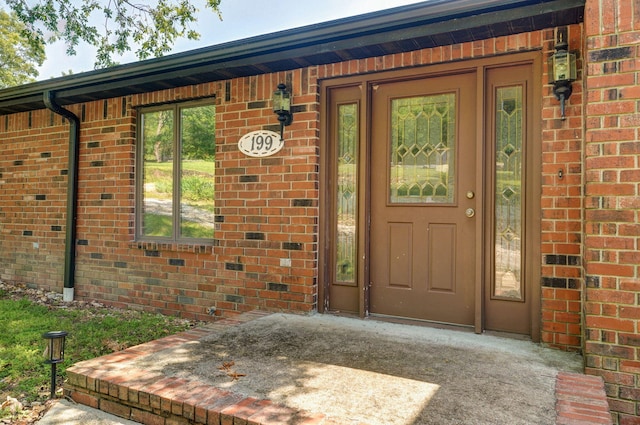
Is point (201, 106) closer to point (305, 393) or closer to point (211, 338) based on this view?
point (211, 338)

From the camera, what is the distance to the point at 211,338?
128 inches

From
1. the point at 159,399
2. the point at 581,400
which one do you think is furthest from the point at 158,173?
the point at 581,400

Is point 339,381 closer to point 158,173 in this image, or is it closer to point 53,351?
point 53,351

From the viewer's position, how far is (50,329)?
4273mm

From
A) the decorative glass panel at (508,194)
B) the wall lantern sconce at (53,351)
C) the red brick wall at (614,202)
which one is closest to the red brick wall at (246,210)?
the decorative glass panel at (508,194)

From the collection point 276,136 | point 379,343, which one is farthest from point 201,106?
point 379,343

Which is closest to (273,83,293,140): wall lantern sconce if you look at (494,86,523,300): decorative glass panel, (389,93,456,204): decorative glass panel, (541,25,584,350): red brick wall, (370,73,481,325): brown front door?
(370,73,481,325): brown front door

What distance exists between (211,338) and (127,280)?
2396 millimetres

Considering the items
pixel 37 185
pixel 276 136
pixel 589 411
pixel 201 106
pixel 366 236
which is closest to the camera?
pixel 589 411

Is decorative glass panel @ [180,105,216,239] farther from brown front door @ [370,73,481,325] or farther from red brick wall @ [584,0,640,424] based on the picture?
red brick wall @ [584,0,640,424]

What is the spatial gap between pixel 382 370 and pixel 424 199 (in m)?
1.62

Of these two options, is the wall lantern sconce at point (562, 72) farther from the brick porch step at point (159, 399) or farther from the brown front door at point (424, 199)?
the brick porch step at point (159, 399)

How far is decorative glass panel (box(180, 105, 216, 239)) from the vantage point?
4797 millimetres

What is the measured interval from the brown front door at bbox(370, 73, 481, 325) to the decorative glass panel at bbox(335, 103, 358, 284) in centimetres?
18
